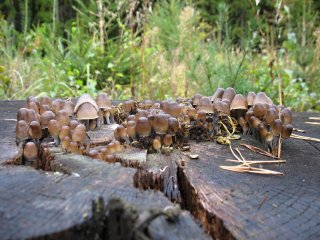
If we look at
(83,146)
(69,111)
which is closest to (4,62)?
(69,111)

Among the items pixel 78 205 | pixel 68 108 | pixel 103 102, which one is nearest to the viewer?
pixel 78 205

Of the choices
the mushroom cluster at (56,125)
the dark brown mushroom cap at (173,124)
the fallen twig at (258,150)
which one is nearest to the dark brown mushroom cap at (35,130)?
the mushroom cluster at (56,125)

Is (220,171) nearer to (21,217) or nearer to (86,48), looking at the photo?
(21,217)

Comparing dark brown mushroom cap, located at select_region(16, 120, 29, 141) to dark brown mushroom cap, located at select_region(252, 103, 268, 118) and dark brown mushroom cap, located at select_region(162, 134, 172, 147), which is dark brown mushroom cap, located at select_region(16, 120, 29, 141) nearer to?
dark brown mushroom cap, located at select_region(162, 134, 172, 147)

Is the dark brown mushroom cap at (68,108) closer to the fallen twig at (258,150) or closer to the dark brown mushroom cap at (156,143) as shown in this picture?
the dark brown mushroom cap at (156,143)

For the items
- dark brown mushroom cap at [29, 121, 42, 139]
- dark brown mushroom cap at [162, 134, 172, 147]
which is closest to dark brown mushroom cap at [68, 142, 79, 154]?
dark brown mushroom cap at [29, 121, 42, 139]

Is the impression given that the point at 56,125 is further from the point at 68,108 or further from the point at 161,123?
the point at 161,123

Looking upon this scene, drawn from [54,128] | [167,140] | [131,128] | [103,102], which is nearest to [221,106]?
[167,140]
